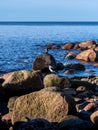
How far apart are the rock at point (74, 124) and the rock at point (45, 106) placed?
2.29ft

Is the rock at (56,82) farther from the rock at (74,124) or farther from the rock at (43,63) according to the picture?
the rock at (43,63)

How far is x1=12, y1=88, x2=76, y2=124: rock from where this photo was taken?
15.1 meters

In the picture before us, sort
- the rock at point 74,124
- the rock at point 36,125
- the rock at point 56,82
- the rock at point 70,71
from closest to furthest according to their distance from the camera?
the rock at point 36,125 < the rock at point 74,124 < the rock at point 56,82 < the rock at point 70,71

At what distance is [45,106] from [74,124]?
5.17 feet

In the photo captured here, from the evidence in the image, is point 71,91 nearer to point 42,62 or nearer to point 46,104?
point 46,104

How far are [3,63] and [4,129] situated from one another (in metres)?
31.1

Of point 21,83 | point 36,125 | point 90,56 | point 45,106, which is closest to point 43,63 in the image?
point 90,56

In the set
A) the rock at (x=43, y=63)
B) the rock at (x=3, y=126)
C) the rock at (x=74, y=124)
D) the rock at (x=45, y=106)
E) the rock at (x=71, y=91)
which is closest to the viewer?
the rock at (x=3, y=126)

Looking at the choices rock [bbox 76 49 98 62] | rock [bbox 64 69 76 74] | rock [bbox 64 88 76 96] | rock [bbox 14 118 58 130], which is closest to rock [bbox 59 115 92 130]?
rock [bbox 14 118 58 130]

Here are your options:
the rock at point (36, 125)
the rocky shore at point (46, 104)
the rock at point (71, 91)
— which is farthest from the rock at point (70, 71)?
the rock at point (36, 125)

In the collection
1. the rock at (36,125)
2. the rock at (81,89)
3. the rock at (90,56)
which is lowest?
the rock at (90,56)

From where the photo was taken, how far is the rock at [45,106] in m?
15.1

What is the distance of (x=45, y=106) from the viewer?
15.4 m

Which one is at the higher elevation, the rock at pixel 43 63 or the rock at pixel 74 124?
the rock at pixel 74 124
